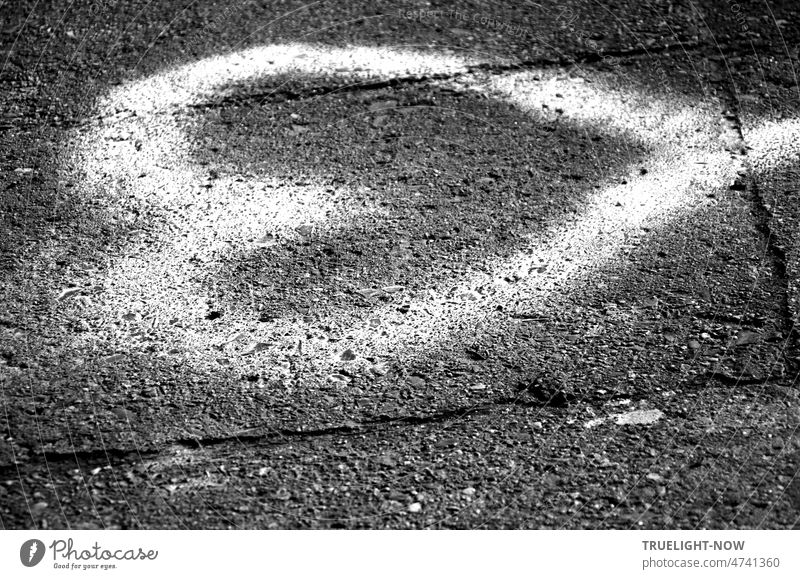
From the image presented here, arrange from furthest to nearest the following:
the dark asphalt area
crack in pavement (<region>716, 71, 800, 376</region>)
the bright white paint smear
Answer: the bright white paint smear, crack in pavement (<region>716, 71, 800, 376</region>), the dark asphalt area

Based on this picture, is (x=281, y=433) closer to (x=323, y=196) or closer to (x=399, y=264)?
(x=399, y=264)

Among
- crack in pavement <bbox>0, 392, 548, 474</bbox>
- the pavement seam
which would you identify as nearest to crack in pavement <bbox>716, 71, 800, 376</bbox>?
the pavement seam

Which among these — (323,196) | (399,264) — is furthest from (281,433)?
(323,196)

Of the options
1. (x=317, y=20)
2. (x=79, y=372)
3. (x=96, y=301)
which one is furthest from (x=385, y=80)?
(x=79, y=372)

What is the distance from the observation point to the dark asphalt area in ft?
7.16

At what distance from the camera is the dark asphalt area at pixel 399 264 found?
7.16ft

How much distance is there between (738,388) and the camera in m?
2.41

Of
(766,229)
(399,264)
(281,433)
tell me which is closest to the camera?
(281,433)

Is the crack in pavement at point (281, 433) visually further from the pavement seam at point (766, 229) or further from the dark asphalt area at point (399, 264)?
the pavement seam at point (766, 229)

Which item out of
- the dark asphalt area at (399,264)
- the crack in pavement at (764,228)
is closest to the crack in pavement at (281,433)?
the dark asphalt area at (399,264)

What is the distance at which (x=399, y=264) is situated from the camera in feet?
9.36

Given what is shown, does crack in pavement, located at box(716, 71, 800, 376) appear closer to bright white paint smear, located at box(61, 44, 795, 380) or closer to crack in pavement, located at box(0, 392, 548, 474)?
bright white paint smear, located at box(61, 44, 795, 380)

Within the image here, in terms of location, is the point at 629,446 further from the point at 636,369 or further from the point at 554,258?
the point at 554,258
